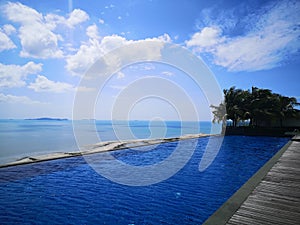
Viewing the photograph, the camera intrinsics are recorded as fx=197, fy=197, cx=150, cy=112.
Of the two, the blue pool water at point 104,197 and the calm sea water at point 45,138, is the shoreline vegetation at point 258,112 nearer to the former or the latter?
the calm sea water at point 45,138

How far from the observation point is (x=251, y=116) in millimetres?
26609

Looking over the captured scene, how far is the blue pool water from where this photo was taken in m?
4.01

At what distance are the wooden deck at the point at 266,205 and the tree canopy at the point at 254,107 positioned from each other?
23609 millimetres

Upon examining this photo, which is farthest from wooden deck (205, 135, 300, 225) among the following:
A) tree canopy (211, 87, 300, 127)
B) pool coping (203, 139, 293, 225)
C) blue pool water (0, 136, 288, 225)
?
tree canopy (211, 87, 300, 127)

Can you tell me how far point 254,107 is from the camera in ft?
85.9

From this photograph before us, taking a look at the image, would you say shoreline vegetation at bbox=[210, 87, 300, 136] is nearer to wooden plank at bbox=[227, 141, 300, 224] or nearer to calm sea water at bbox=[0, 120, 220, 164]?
calm sea water at bbox=[0, 120, 220, 164]

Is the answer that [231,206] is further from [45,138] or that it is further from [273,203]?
[45,138]

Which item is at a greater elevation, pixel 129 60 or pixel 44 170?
pixel 129 60

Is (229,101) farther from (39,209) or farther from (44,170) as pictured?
(39,209)

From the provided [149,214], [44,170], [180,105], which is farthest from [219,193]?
[180,105]

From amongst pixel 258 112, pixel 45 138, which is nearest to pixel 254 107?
pixel 258 112

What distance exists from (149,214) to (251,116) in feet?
86.5

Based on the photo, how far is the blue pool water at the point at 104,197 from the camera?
401 cm

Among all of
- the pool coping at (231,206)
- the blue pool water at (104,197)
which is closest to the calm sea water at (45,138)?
the blue pool water at (104,197)
